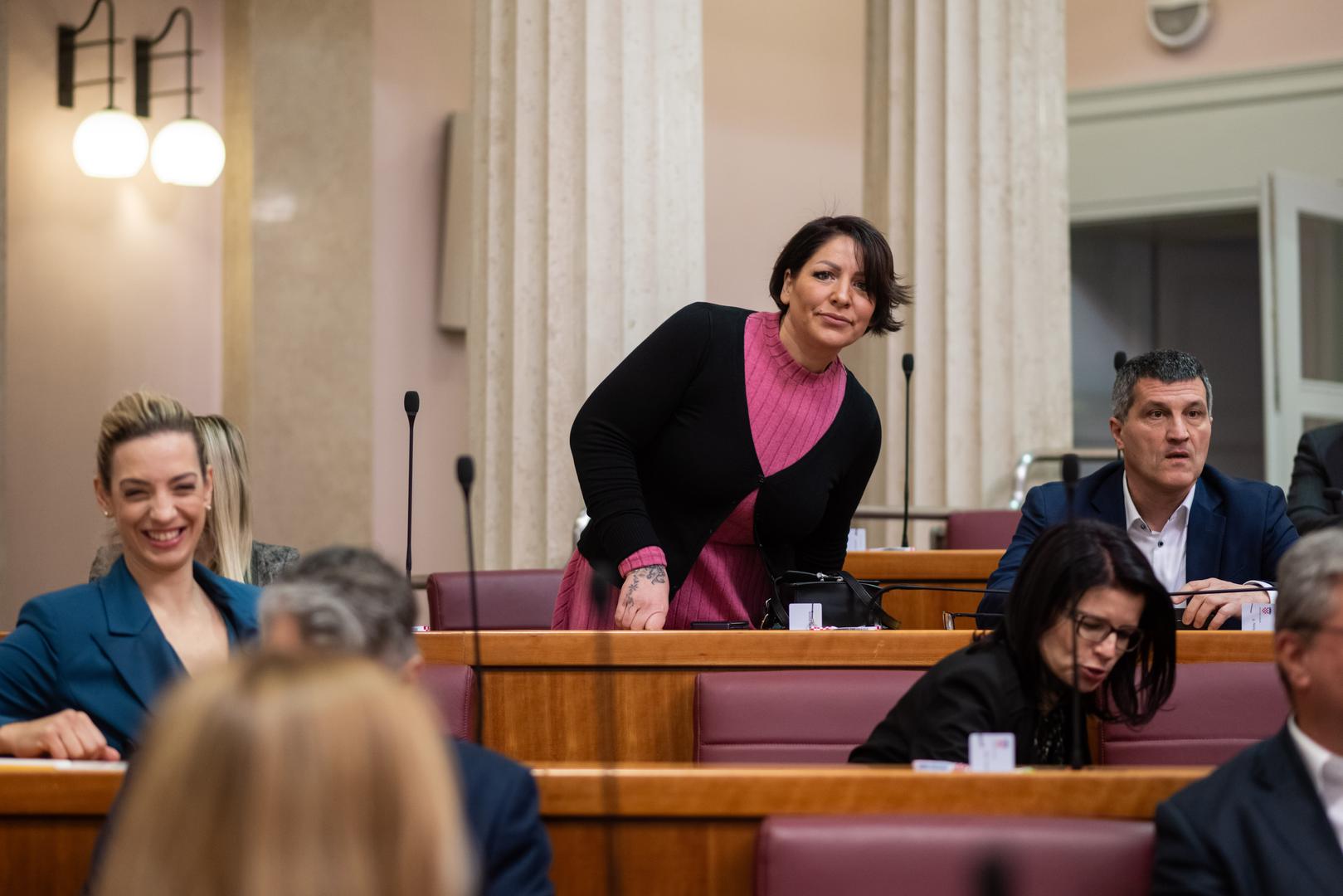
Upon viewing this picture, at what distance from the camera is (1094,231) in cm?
1000

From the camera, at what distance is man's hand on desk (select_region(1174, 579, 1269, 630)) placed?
3.12m

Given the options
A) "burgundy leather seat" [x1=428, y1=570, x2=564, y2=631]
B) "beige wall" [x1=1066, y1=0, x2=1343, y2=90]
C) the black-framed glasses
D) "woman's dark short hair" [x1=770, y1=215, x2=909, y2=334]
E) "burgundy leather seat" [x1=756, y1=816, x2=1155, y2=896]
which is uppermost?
"beige wall" [x1=1066, y1=0, x2=1343, y2=90]

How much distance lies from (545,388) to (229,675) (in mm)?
4048

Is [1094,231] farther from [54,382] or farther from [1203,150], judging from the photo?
[54,382]

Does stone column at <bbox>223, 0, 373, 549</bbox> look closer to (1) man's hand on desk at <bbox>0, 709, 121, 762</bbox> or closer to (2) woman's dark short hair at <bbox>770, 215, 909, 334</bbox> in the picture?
(2) woman's dark short hair at <bbox>770, 215, 909, 334</bbox>

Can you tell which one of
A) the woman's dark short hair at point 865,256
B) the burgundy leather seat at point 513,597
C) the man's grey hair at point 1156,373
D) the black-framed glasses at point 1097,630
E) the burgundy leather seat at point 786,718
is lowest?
the burgundy leather seat at point 786,718

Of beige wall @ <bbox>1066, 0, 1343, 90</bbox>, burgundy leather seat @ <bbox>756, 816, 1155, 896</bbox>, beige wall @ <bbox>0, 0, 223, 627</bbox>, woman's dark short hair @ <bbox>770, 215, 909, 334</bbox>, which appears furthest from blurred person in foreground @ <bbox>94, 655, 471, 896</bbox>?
beige wall @ <bbox>1066, 0, 1343, 90</bbox>

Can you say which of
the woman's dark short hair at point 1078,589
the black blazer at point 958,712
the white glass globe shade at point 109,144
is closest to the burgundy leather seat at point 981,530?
the woman's dark short hair at point 1078,589

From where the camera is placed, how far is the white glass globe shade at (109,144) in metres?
6.65

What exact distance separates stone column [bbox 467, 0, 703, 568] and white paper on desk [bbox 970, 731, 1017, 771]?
10.2 feet

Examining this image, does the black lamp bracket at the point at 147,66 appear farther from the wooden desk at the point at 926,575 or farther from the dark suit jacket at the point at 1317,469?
the dark suit jacket at the point at 1317,469

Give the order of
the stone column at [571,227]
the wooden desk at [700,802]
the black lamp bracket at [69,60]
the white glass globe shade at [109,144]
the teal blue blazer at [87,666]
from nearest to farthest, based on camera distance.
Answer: the wooden desk at [700,802]
the teal blue blazer at [87,666]
the stone column at [571,227]
the white glass globe shade at [109,144]
the black lamp bracket at [69,60]

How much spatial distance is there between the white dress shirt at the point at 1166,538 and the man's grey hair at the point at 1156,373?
16 centimetres

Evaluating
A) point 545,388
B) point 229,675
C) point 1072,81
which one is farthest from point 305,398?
point 229,675
